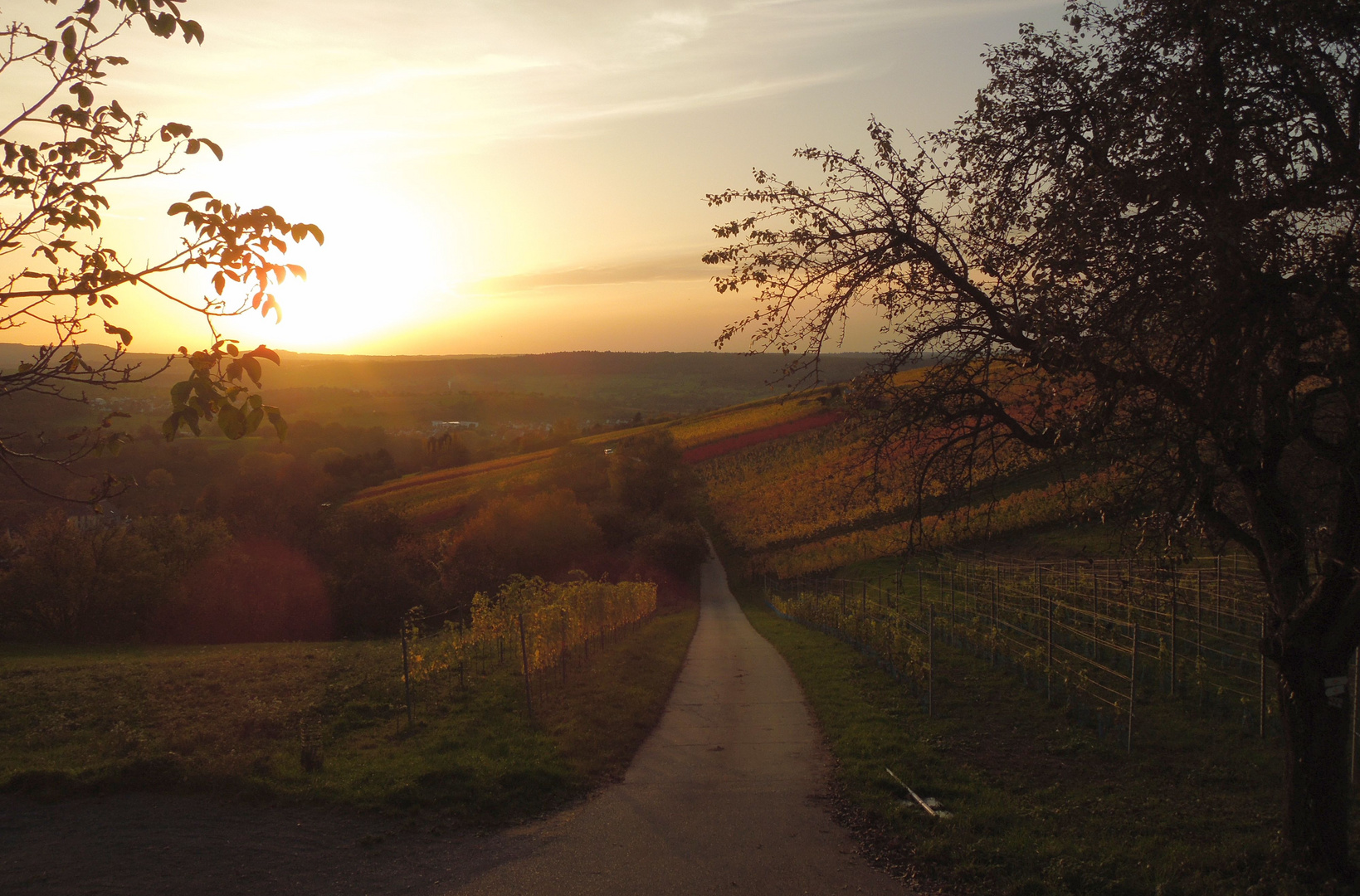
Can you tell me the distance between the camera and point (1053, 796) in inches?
330

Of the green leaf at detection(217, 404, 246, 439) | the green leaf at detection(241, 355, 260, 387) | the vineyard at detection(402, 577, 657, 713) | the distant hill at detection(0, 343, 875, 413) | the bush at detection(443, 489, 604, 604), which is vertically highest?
the distant hill at detection(0, 343, 875, 413)

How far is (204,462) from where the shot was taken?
66.0m

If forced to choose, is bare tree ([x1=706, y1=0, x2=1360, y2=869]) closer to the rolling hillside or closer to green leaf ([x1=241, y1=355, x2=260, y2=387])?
green leaf ([x1=241, y1=355, x2=260, y2=387])

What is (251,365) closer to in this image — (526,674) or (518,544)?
(526,674)

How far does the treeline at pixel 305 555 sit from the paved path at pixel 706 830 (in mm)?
7061

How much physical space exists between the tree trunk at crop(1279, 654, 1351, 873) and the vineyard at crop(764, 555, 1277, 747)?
4.34 ft

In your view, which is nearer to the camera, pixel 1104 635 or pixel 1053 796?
pixel 1053 796

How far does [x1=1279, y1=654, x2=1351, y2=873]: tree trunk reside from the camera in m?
6.06

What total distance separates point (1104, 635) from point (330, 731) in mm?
12960

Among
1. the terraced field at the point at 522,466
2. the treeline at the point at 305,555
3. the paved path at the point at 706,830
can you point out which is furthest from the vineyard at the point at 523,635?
the terraced field at the point at 522,466

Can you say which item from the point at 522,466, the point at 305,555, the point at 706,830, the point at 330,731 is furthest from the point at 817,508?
the point at 706,830

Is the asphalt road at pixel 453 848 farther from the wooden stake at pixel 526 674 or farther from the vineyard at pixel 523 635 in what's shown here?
the vineyard at pixel 523 635

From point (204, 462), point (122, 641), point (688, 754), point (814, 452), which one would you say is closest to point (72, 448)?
point (688, 754)

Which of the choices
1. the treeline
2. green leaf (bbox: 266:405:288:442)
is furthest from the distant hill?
green leaf (bbox: 266:405:288:442)
